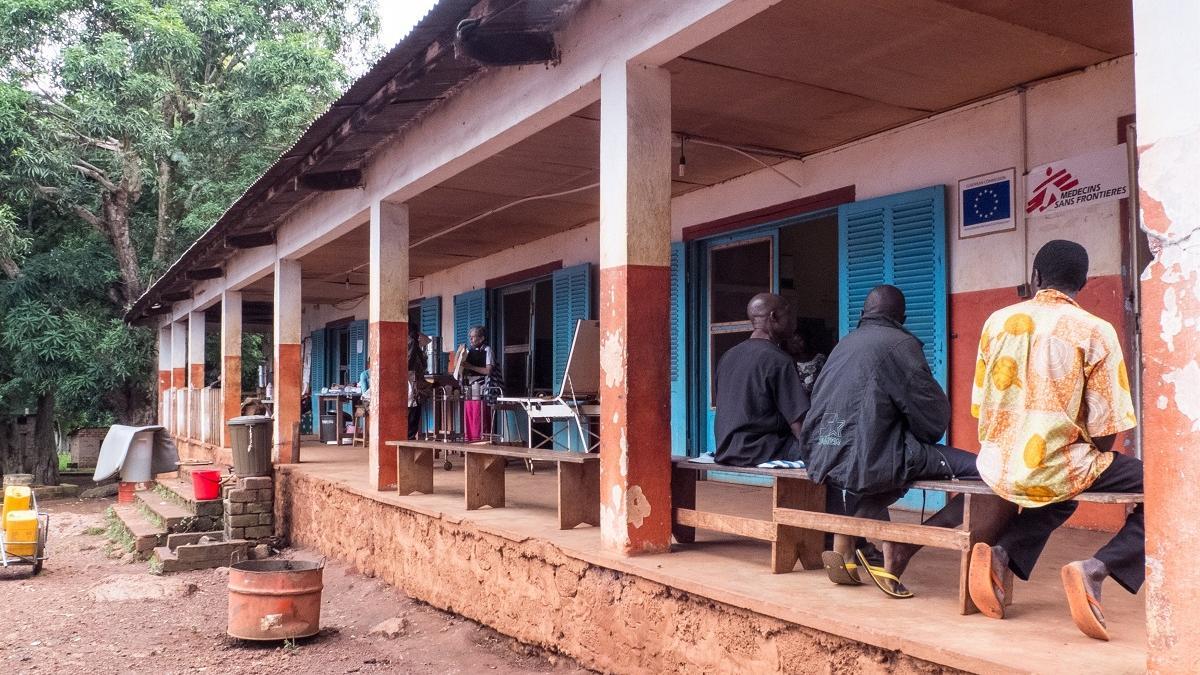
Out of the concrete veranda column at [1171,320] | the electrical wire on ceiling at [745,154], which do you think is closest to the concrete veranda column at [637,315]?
the electrical wire on ceiling at [745,154]

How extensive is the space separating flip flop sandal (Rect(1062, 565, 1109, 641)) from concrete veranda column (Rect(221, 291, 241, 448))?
462 inches

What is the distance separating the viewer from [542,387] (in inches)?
480

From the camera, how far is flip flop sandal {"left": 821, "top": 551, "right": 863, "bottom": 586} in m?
4.18

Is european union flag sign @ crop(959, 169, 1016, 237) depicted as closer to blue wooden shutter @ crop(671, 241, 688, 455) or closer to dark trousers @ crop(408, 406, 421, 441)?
blue wooden shutter @ crop(671, 241, 688, 455)

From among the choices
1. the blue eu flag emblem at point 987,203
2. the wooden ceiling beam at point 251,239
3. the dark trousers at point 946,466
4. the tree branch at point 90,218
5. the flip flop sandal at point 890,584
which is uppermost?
the tree branch at point 90,218

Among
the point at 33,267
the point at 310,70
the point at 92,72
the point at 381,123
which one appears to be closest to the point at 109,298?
the point at 33,267

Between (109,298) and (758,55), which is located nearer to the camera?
(758,55)

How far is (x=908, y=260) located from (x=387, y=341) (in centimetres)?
413

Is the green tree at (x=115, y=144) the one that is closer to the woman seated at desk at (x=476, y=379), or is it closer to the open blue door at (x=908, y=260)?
the woman seated at desk at (x=476, y=379)

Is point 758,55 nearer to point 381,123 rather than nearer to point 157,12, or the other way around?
point 381,123

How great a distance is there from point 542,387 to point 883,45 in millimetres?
7519

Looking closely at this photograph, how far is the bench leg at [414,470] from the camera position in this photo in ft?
25.1

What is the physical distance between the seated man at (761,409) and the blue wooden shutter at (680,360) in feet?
12.4

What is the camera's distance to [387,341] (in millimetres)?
8289
